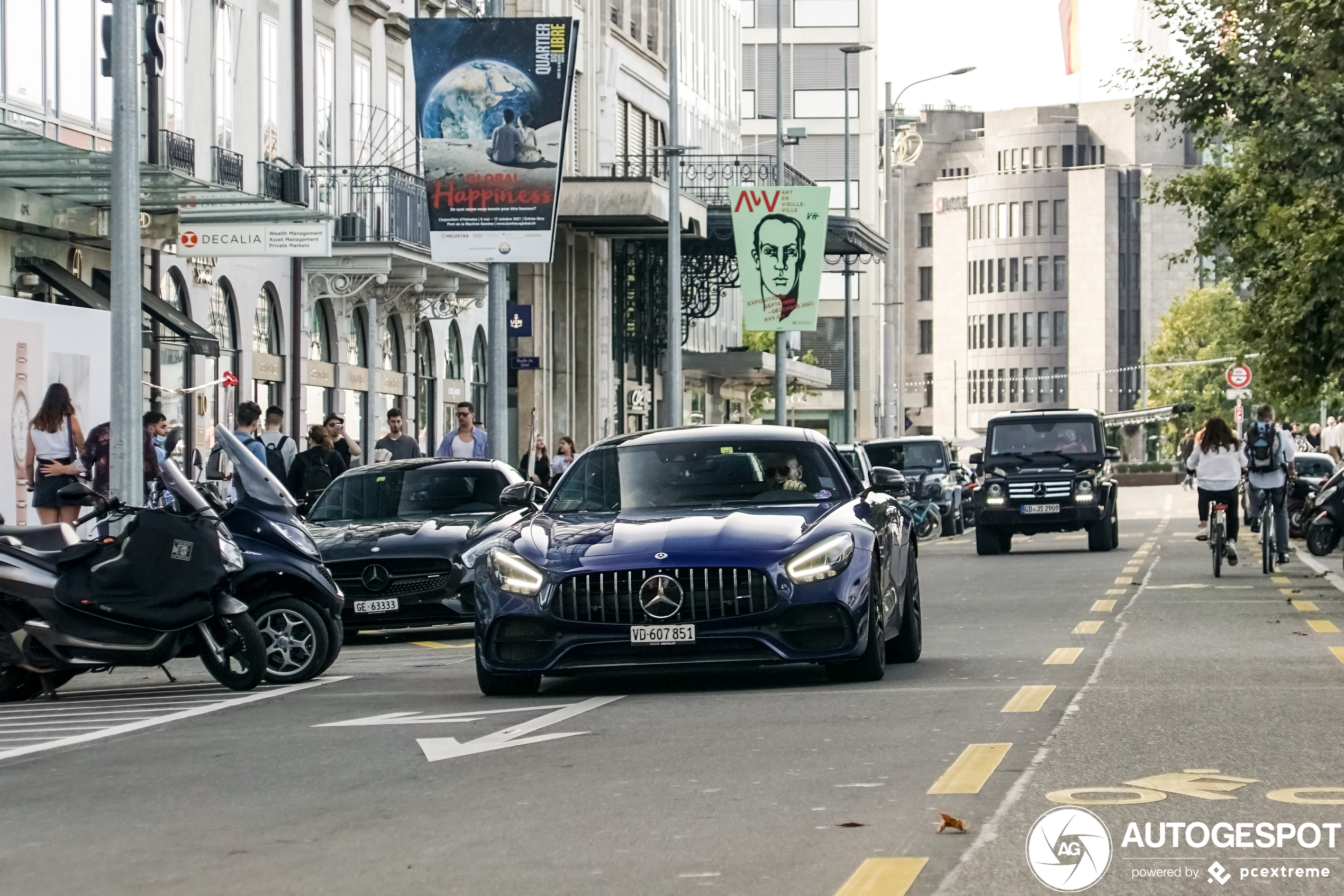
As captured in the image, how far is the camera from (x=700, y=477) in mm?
13961

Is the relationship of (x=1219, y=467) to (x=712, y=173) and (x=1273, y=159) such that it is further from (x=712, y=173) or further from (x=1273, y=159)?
(x=712, y=173)

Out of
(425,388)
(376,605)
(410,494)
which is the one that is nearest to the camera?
(376,605)

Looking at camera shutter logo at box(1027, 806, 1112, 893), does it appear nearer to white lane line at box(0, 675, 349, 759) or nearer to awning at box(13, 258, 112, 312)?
white lane line at box(0, 675, 349, 759)

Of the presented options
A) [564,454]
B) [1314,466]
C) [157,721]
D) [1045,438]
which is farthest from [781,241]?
[157,721]

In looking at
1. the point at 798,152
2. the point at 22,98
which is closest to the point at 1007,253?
the point at 798,152

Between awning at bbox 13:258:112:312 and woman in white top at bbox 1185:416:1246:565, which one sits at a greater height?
awning at bbox 13:258:112:312

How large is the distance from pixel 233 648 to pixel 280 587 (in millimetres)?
680

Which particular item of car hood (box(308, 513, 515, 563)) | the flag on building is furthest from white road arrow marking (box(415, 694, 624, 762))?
the flag on building

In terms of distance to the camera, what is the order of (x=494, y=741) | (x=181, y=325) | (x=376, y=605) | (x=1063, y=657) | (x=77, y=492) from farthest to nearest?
(x=181, y=325) → (x=376, y=605) → (x=1063, y=657) → (x=77, y=492) → (x=494, y=741)

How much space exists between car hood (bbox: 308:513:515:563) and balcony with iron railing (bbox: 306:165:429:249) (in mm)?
16463

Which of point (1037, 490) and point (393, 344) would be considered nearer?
point (1037, 490)

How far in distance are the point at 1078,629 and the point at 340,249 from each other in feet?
67.6

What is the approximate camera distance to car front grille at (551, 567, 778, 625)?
40.8ft

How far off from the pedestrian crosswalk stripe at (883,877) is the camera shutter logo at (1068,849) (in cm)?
33
